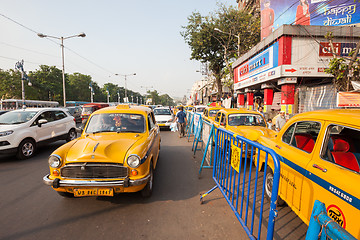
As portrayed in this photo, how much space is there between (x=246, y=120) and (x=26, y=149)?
313 inches

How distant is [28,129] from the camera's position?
22.1 feet

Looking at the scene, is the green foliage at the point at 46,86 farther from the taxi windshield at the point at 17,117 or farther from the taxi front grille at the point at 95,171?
the taxi front grille at the point at 95,171

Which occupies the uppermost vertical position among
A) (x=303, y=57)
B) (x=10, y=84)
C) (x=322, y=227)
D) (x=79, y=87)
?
(x=79, y=87)

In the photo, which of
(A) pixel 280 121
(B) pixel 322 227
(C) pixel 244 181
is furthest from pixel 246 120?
(B) pixel 322 227

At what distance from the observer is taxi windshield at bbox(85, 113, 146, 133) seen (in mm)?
4656

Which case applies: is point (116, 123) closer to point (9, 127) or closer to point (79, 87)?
point (9, 127)

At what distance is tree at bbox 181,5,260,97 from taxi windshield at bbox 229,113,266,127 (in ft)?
49.9

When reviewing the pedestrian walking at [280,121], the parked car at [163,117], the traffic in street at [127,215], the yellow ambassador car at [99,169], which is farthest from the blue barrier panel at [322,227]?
the parked car at [163,117]

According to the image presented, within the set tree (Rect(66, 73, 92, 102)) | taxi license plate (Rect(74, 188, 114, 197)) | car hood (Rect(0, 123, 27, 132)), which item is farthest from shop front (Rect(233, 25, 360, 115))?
tree (Rect(66, 73, 92, 102))

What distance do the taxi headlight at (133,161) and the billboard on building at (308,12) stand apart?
1402cm

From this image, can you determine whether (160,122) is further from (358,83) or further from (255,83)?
(358,83)

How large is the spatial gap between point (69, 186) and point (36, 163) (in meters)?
4.04

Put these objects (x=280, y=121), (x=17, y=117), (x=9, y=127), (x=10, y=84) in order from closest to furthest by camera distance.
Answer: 1. (x=9, y=127)
2. (x=17, y=117)
3. (x=280, y=121)
4. (x=10, y=84)

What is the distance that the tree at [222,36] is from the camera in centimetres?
2255
